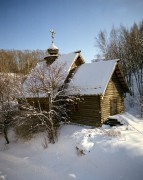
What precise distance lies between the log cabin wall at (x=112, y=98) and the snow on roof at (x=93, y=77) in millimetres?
1553

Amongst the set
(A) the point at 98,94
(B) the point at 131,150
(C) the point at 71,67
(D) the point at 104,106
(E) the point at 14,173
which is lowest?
(E) the point at 14,173

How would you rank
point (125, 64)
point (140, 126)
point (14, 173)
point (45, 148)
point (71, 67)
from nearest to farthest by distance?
point (14, 173) < point (45, 148) < point (140, 126) < point (71, 67) < point (125, 64)

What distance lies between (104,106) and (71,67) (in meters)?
7.01

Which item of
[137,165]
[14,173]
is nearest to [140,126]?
[137,165]

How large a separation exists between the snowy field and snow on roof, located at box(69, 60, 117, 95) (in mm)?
4130

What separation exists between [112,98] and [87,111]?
3805mm

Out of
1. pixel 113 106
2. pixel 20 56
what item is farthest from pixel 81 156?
pixel 20 56

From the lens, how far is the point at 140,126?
19.8m

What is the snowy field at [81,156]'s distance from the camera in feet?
43.2

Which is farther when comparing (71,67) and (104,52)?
(104,52)

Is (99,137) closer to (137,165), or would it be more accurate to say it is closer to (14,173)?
(137,165)

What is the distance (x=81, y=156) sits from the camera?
50.7 feet

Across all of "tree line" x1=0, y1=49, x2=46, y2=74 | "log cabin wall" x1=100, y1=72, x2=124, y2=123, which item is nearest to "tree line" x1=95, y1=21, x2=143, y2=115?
"log cabin wall" x1=100, y1=72, x2=124, y2=123

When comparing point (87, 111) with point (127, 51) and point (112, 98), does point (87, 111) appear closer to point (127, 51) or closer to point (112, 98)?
point (112, 98)
